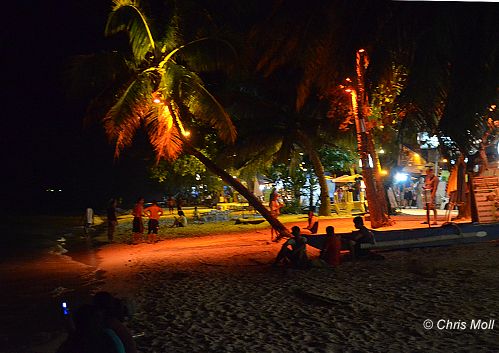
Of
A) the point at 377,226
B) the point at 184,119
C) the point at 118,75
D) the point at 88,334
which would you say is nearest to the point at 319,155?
the point at 184,119

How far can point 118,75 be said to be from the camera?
50.5 feet

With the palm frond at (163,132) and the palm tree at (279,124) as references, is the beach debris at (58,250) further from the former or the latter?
the palm tree at (279,124)

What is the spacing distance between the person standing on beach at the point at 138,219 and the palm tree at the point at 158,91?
199 centimetres

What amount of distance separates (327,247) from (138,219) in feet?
28.3

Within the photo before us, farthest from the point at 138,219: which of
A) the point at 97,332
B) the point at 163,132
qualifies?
the point at 97,332

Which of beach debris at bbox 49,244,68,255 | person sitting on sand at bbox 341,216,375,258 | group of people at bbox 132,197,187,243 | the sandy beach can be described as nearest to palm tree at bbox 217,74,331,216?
group of people at bbox 132,197,187,243

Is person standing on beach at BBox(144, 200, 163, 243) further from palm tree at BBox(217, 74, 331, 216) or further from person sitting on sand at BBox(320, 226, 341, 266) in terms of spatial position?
person sitting on sand at BBox(320, 226, 341, 266)

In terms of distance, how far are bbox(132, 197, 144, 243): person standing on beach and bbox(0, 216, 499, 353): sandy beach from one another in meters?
4.34

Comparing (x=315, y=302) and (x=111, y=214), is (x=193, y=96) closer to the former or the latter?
(x=111, y=214)

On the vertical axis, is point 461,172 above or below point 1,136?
below

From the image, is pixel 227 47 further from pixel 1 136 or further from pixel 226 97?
pixel 1 136

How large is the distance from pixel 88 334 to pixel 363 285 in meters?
5.69

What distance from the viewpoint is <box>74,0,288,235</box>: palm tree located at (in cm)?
1408

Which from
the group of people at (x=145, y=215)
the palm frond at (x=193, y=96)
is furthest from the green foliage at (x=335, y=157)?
the group of people at (x=145, y=215)
